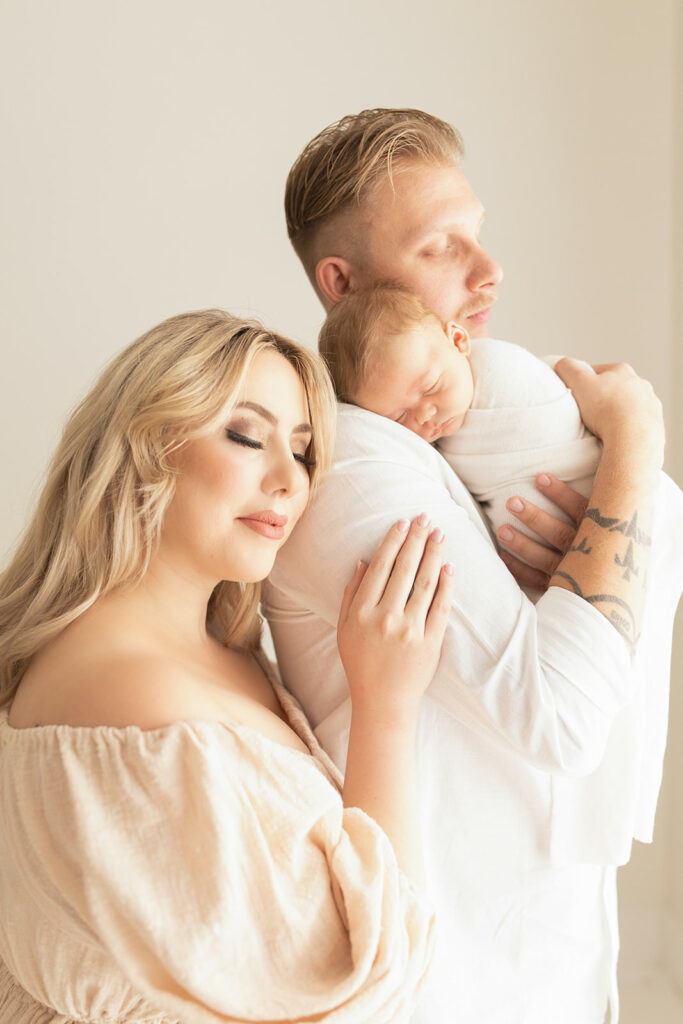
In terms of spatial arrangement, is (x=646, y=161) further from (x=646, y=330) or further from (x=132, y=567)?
(x=132, y=567)

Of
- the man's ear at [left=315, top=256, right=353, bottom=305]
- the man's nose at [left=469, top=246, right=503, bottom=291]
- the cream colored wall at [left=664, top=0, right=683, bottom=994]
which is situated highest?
the man's nose at [left=469, top=246, right=503, bottom=291]

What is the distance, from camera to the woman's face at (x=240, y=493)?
133cm

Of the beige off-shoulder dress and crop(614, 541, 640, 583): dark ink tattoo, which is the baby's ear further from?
the beige off-shoulder dress

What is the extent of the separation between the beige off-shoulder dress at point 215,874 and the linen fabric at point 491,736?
250 millimetres

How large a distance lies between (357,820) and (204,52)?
218 centimetres

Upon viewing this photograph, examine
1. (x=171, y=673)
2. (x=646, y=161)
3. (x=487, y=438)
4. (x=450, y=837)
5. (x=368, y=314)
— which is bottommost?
(x=450, y=837)

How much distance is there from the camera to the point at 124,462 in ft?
4.42

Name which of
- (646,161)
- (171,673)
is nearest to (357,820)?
(171,673)

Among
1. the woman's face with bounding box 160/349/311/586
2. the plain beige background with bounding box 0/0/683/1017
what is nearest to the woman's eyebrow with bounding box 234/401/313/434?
the woman's face with bounding box 160/349/311/586

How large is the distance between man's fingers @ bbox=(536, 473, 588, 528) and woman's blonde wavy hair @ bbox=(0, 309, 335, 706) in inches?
13.7

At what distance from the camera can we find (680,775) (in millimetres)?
3014

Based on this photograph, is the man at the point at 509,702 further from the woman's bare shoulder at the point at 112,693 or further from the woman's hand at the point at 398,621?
the woman's bare shoulder at the point at 112,693

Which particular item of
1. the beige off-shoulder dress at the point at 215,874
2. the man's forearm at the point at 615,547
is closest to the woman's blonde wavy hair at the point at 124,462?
the beige off-shoulder dress at the point at 215,874

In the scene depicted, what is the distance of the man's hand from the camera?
4.82 feet
